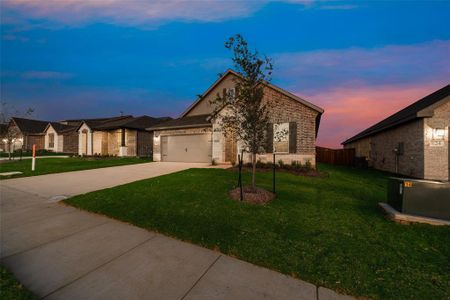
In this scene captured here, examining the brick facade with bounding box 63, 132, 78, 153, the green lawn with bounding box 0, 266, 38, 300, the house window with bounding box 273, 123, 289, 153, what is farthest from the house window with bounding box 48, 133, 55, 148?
the green lawn with bounding box 0, 266, 38, 300

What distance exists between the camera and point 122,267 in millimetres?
3037

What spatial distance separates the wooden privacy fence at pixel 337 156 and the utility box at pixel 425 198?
17756mm

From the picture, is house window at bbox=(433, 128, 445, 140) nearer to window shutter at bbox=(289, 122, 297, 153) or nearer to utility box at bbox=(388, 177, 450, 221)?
window shutter at bbox=(289, 122, 297, 153)

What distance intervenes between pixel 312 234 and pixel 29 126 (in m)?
51.8

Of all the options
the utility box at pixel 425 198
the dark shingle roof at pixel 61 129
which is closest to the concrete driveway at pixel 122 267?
the utility box at pixel 425 198

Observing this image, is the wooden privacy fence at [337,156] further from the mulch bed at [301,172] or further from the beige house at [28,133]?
the beige house at [28,133]

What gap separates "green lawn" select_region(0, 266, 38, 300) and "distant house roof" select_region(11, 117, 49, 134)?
4673 cm

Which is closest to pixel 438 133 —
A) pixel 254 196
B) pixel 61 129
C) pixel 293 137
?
pixel 293 137

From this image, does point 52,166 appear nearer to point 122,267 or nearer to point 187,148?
point 187,148

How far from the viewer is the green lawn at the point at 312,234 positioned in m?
2.87

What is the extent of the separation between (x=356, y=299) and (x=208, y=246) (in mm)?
2244

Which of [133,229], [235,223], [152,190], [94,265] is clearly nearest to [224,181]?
[152,190]

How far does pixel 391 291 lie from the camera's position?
262cm

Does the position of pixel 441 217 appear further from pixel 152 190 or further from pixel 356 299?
pixel 152 190
